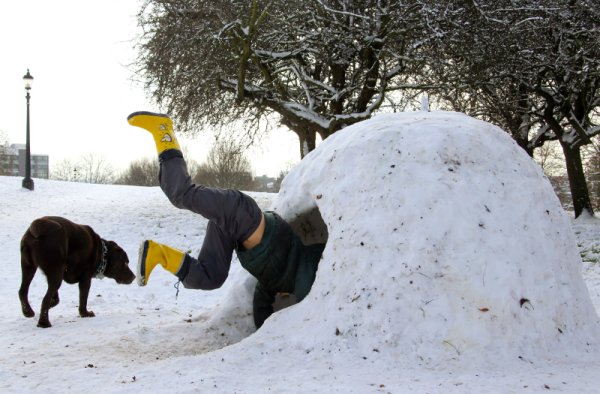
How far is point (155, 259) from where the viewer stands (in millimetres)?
4090

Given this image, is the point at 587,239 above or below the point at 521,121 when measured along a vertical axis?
below

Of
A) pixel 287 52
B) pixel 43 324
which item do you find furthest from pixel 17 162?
pixel 43 324

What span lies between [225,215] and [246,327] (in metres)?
1.31

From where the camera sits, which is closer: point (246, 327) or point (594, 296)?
point (246, 327)

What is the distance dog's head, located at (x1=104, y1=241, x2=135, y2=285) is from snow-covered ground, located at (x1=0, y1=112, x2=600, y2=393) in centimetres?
168

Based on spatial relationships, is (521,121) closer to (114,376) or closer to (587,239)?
(587,239)

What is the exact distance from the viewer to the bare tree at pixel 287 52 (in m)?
11.1

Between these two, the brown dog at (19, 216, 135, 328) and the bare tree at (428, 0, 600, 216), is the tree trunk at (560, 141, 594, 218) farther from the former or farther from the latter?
the brown dog at (19, 216, 135, 328)

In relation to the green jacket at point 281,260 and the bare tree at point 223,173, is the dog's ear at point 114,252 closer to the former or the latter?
the green jacket at point 281,260

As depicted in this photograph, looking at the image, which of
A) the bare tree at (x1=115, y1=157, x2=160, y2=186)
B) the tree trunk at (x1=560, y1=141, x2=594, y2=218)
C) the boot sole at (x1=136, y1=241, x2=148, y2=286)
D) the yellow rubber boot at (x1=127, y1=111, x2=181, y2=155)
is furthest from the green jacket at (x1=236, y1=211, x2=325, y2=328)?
the bare tree at (x1=115, y1=157, x2=160, y2=186)

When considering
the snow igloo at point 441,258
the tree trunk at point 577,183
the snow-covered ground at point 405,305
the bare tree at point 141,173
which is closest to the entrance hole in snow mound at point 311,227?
the snow-covered ground at point 405,305

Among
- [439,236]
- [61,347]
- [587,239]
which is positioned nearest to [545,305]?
[439,236]

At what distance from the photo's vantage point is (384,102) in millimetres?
13414

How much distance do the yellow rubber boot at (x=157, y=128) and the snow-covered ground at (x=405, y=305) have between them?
1209 millimetres
